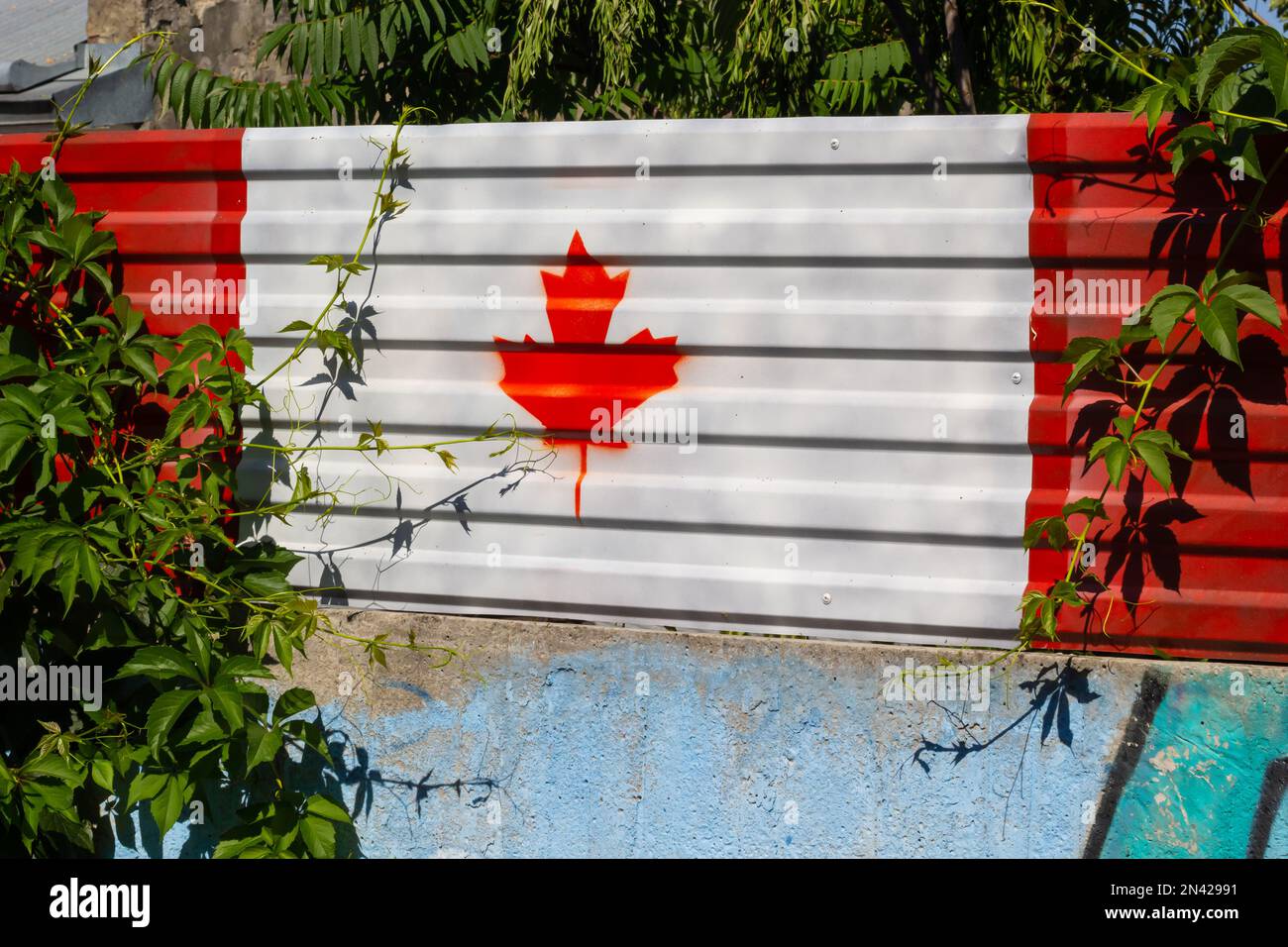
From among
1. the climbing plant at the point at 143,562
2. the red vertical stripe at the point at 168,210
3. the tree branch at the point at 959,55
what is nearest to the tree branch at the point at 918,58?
the tree branch at the point at 959,55

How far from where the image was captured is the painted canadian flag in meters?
2.93

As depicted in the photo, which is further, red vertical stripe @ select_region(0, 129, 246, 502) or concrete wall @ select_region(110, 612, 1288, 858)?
red vertical stripe @ select_region(0, 129, 246, 502)

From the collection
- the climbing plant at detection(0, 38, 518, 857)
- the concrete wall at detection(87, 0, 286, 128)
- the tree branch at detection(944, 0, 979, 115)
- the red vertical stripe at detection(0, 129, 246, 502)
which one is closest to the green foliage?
the tree branch at detection(944, 0, 979, 115)

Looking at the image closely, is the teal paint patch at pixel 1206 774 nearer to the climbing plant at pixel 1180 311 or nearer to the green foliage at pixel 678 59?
the climbing plant at pixel 1180 311

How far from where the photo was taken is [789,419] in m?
3.10

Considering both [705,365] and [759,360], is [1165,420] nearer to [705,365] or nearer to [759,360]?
[759,360]

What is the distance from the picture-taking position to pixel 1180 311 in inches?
109

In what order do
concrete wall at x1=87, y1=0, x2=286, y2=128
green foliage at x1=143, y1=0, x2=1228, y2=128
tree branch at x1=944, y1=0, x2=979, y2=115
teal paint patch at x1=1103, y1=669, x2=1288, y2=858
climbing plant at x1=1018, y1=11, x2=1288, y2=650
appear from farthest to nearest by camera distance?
concrete wall at x1=87, y1=0, x2=286, y2=128
tree branch at x1=944, y1=0, x2=979, y2=115
green foliage at x1=143, y1=0, x2=1228, y2=128
teal paint patch at x1=1103, y1=669, x2=1288, y2=858
climbing plant at x1=1018, y1=11, x2=1288, y2=650

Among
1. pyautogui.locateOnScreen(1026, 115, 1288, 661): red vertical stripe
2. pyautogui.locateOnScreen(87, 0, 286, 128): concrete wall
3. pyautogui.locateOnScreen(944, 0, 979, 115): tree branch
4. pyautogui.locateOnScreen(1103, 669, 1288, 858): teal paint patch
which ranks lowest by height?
pyautogui.locateOnScreen(1103, 669, 1288, 858): teal paint patch

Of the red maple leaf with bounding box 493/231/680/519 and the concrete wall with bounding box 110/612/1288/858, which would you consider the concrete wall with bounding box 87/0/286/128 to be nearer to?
the red maple leaf with bounding box 493/231/680/519

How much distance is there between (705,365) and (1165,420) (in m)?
1.21

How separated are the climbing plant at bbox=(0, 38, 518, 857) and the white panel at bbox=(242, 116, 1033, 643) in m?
0.13

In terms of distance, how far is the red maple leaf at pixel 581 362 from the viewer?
3182 millimetres

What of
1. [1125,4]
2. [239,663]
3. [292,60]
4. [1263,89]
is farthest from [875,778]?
[1125,4]
